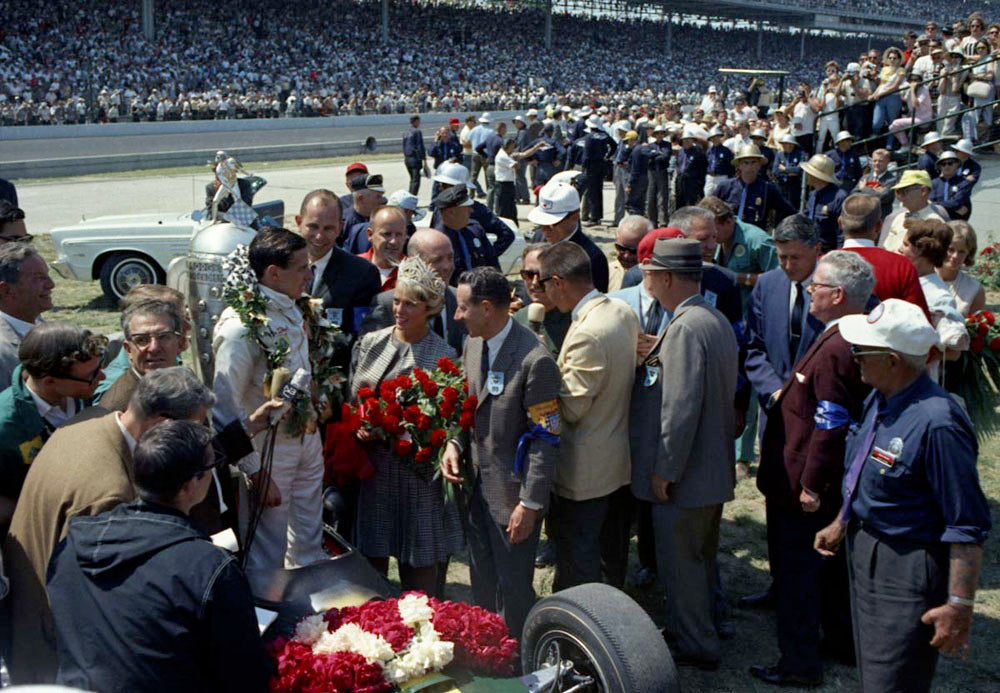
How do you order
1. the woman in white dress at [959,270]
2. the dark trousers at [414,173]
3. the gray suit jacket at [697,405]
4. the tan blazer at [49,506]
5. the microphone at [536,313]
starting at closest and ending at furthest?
the tan blazer at [49,506] → the gray suit jacket at [697,405] → the microphone at [536,313] → the woman in white dress at [959,270] → the dark trousers at [414,173]

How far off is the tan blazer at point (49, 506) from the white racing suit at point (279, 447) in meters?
1.02

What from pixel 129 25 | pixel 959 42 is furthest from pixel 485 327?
pixel 129 25

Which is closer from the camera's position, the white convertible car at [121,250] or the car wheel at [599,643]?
the car wheel at [599,643]

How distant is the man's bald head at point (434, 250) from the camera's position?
217 inches

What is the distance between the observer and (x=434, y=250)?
5.50 meters

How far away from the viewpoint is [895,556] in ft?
11.5

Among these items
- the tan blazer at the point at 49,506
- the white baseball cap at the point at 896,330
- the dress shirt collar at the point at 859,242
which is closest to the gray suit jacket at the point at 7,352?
the tan blazer at the point at 49,506

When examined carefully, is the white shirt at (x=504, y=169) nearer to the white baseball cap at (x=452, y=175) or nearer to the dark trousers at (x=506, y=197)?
the dark trousers at (x=506, y=197)

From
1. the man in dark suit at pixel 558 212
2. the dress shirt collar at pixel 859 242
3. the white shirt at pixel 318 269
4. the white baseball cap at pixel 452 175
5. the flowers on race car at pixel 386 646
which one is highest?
the white baseball cap at pixel 452 175

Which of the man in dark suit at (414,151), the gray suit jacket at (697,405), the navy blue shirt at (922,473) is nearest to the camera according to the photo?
the navy blue shirt at (922,473)

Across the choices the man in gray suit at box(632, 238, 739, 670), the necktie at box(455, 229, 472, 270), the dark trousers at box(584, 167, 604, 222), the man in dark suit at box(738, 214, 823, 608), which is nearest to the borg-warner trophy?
the necktie at box(455, 229, 472, 270)

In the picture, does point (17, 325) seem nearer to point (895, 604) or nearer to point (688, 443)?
point (688, 443)

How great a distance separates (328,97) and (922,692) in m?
42.8

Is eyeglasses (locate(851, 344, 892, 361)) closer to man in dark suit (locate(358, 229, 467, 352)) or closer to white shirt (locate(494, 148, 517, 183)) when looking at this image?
man in dark suit (locate(358, 229, 467, 352))
